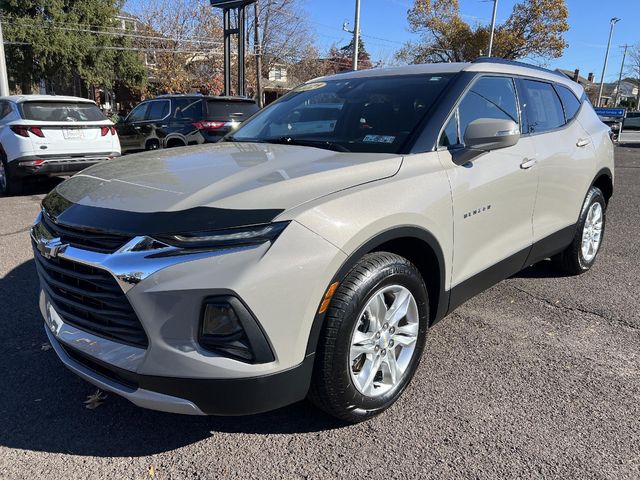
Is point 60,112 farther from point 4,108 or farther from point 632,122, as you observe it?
point 632,122

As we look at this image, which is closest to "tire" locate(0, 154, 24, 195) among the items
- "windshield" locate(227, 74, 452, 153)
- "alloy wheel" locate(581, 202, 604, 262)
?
"windshield" locate(227, 74, 452, 153)

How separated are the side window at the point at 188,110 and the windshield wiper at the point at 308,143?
770 centimetres

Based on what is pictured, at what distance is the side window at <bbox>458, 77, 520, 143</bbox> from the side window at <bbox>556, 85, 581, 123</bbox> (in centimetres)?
97

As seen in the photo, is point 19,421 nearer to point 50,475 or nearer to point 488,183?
point 50,475

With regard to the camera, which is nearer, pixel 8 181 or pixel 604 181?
pixel 604 181

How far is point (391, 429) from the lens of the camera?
8.39ft

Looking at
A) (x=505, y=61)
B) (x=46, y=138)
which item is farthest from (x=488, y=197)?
(x=46, y=138)

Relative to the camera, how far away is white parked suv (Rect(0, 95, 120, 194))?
8250mm

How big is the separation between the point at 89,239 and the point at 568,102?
410 cm

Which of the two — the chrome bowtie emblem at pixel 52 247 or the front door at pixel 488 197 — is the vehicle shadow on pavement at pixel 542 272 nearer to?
the front door at pixel 488 197

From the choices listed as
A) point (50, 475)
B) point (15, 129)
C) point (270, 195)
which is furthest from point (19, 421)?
point (15, 129)

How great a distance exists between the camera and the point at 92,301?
2.20 meters

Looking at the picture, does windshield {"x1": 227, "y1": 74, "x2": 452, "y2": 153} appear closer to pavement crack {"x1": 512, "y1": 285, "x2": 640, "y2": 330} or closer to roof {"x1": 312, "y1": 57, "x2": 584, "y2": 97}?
roof {"x1": 312, "y1": 57, "x2": 584, "y2": 97}

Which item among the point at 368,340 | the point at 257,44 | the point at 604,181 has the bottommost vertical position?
the point at 368,340
